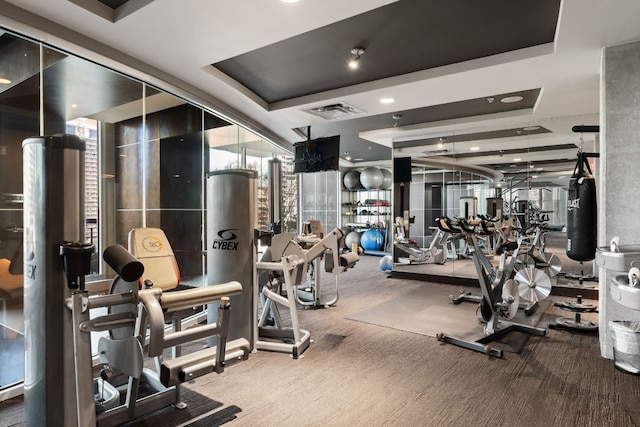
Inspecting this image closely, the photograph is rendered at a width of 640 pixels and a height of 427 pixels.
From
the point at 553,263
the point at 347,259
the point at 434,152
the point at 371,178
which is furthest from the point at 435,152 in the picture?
the point at 371,178

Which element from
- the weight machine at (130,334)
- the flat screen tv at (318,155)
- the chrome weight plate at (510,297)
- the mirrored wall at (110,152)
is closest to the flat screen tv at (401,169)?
the flat screen tv at (318,155)

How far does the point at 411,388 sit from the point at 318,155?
4.67 meters

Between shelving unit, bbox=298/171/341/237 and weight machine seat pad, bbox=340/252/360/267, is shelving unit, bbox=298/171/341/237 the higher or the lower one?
the higher one

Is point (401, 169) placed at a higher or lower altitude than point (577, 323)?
higher

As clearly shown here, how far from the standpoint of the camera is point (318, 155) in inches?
269

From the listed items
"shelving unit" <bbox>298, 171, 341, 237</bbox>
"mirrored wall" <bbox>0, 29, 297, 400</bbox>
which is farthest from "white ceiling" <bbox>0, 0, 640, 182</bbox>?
"shelving unit" <bbox>298, 171, 341, 237</bbox>

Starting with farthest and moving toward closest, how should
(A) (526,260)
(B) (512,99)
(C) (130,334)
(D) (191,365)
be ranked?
(A) (526,260) → (B) (512,99) → (C) (130,334) → (D) (191,365)

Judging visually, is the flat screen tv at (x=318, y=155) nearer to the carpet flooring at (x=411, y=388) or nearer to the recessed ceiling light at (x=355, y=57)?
the recessed ceiling light at (x=355, y=57)

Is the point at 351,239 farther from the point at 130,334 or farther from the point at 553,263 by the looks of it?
the point at 130,334

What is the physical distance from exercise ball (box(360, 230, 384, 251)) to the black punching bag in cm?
716

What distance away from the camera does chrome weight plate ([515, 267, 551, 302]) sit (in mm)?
4328

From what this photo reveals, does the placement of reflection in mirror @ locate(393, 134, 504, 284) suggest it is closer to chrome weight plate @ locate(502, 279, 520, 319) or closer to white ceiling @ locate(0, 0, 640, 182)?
white ceiling @ locate(0, 0, 640, 182)

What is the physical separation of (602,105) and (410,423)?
10.4 feet

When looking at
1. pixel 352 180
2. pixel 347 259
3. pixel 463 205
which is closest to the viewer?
pixel 347 259
